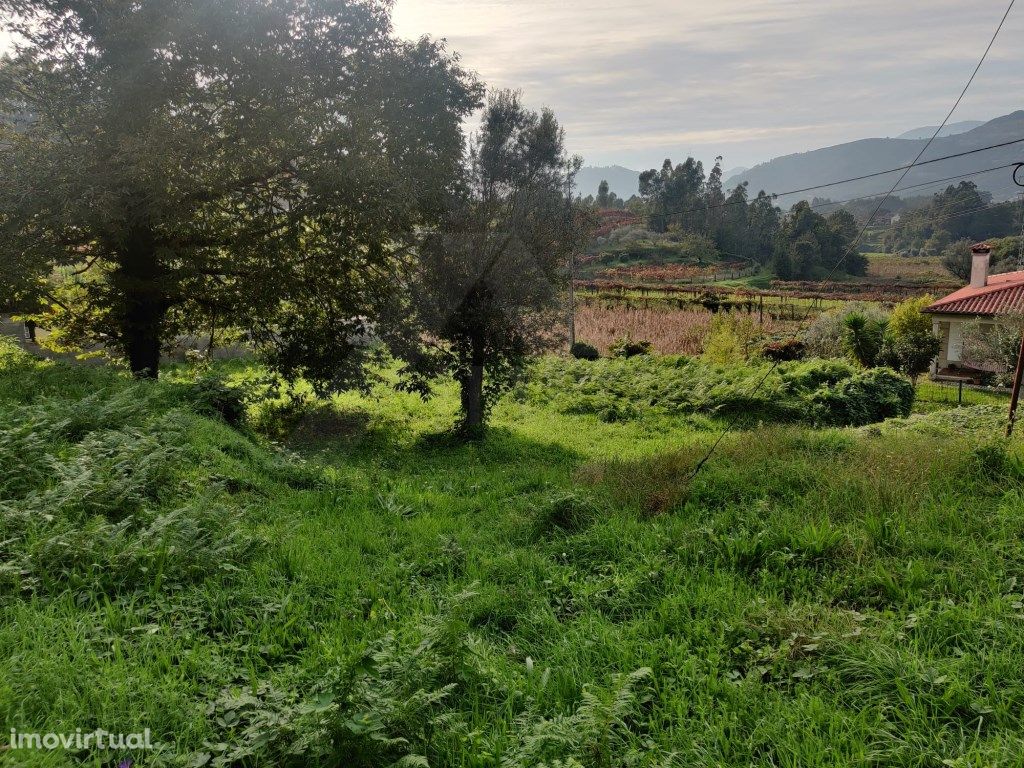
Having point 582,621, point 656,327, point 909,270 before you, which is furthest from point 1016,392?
point 909,270

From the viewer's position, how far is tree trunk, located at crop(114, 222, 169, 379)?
38.3ft

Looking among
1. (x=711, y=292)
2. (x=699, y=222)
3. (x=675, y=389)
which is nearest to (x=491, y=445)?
(x=675, y=389)

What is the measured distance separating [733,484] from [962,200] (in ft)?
254

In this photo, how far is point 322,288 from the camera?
43.8 feet

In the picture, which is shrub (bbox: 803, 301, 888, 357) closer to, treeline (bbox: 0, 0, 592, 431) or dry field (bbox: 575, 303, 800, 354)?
dry field (bbox: 575, 303, 800, 354)

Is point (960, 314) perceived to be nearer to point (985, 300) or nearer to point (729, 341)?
point (985, 300)

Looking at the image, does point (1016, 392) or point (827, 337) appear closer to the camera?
point (1016, 392)

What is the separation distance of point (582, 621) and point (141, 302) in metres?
11.7

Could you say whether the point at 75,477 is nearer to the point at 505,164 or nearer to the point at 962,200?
the point at 505,164

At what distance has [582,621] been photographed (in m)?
4.18

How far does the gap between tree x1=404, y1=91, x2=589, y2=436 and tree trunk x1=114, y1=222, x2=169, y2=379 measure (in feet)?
16.6

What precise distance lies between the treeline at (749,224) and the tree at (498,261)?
34397 millimetres

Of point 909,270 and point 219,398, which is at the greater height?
point 909,270

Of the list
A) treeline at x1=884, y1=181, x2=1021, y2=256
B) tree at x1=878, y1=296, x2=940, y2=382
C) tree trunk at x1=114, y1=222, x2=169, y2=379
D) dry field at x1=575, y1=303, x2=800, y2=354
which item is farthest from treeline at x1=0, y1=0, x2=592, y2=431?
treeline at x1=884, y1=181, x2=1021, y2=256
